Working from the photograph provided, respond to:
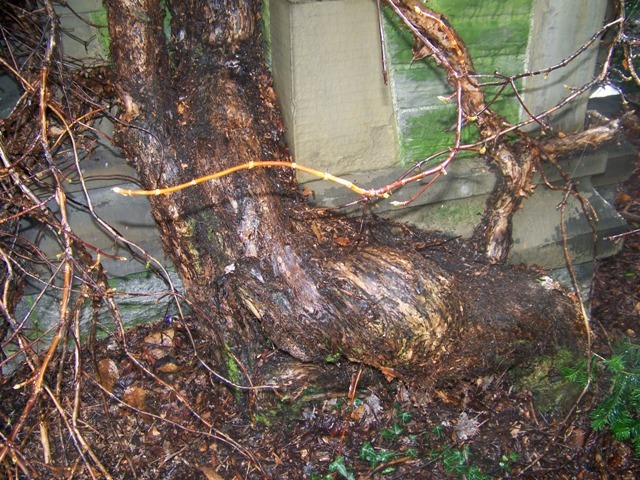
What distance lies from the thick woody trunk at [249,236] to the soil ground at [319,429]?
249mm

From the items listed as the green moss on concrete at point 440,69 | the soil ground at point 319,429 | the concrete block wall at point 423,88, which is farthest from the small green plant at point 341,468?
the green moss on concrete at point 440,69

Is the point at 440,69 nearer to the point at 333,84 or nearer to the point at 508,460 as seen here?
the point at 333,84

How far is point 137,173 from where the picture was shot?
286cm

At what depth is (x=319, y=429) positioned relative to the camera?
9.48 feet

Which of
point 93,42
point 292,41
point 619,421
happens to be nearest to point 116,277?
point 93,42

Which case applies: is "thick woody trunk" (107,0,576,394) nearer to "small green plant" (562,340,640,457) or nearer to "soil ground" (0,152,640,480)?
"soil ground" (0,152,640,480)

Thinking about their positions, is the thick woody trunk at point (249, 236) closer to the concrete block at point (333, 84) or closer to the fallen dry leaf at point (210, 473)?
the concrete block at point (333, 84)

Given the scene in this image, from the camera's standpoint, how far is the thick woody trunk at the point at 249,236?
2.62 meters

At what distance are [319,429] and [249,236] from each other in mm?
1079

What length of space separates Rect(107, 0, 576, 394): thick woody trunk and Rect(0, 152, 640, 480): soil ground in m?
0.25

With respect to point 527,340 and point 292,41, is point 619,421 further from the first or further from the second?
point 292,41

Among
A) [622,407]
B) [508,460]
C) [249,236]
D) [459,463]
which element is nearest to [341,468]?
[459,463]

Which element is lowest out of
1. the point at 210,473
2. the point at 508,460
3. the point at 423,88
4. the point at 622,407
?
the point at 508,460

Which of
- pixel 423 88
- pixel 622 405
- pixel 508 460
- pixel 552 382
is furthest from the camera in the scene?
pixel 552 382
